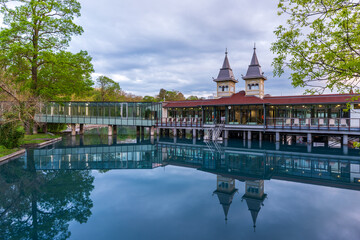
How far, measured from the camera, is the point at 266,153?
1923 centimetres

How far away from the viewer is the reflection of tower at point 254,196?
825 centimetres

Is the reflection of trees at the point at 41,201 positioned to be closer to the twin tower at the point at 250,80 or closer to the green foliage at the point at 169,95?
the twin tower at the point at 250,80

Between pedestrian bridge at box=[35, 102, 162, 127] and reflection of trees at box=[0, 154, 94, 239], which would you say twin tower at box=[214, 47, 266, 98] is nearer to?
pedestrian bridge at box=[35, 102, 162, 127]

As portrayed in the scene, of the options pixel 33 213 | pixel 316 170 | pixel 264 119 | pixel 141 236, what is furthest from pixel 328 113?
pixel 33 213

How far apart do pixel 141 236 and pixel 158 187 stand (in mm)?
4508

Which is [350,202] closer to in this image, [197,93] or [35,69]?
[35,69]

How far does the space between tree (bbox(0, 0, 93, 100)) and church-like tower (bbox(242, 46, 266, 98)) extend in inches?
841

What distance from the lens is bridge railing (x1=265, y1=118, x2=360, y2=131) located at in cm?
2181

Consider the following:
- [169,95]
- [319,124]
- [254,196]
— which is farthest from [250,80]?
[169,95]

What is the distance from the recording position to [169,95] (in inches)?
2579

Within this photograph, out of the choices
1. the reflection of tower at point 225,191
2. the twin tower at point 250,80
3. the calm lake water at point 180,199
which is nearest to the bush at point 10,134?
the calm lake water at point 180,199

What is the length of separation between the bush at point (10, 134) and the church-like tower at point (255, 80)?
26.5 m

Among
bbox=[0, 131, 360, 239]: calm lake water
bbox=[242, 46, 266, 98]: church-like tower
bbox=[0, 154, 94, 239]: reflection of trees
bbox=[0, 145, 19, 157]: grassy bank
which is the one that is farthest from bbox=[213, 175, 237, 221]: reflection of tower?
bbox=[242, 46, 266, 98]: church-like tower

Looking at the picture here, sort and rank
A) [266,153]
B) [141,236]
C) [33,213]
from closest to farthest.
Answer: [141,236], [33,213], [266,153]
